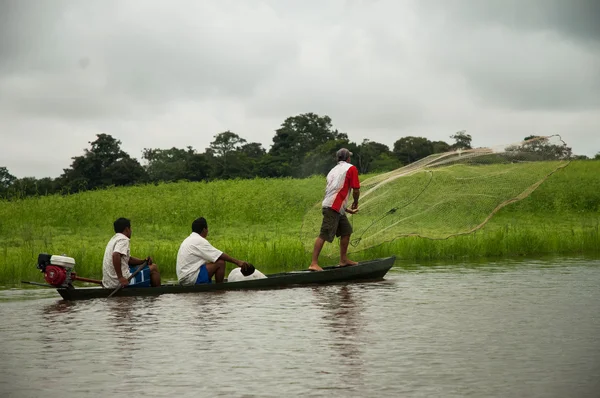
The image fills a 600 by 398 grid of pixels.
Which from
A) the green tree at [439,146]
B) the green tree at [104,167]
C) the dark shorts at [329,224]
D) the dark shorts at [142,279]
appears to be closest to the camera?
the dark shorts at [142,279]

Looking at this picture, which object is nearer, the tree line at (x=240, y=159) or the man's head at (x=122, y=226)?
the man's head at (x=122, y=226)

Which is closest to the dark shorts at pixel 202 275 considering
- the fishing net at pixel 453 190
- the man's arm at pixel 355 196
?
the man's arm at pixel 355 196

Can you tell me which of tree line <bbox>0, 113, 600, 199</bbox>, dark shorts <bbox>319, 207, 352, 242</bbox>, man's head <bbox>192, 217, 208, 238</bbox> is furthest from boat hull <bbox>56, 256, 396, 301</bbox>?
tree line <bbox>0, 113, 600, 199</bbox>

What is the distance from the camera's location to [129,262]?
1435 centimetres

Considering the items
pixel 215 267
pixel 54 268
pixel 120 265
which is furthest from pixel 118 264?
pixel 215 267

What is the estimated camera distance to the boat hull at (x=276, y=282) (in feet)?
45.0

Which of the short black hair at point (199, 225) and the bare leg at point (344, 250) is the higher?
the short black hair at point (199, 225)

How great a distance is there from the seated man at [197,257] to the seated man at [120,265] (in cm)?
50

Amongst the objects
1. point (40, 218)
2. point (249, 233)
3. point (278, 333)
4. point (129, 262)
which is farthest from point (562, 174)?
point (278, 333)

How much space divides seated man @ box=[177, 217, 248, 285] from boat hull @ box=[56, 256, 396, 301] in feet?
1.01

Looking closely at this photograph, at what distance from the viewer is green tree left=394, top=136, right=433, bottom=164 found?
7525cm

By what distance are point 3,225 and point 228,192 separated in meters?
13.1

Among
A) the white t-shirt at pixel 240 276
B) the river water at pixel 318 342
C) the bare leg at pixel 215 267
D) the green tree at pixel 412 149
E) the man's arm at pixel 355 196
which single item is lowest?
the river water at pixel 318 342

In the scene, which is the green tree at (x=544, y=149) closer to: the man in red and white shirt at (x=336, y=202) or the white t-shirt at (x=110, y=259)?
the man in red and white shirt at (x=336, y=202)
